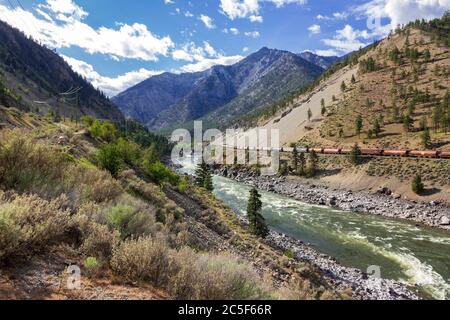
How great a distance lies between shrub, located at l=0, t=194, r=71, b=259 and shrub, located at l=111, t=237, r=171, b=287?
1.45 meters

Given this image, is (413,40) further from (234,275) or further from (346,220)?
(234,275)

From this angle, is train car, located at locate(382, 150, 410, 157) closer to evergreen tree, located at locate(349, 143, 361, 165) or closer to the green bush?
evergreen tree, located at locate(349, 143, 361, 165)

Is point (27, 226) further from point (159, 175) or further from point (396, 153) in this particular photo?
point (396, 153)

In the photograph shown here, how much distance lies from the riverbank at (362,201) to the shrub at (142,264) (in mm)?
40813

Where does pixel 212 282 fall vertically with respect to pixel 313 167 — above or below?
above

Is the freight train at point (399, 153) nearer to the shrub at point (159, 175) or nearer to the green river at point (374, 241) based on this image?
the green river at point (374, 241)

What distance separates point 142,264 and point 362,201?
1928 inches

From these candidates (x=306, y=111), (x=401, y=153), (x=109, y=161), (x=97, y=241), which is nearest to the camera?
(x=97, y=241)

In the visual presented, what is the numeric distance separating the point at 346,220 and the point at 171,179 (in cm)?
2253

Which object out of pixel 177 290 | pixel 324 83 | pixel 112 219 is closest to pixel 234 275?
pixel 177 290

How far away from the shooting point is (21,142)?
8953mm

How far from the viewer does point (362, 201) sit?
4906 cm

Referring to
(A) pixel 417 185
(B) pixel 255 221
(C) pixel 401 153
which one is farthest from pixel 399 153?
(B) pixel 255 221

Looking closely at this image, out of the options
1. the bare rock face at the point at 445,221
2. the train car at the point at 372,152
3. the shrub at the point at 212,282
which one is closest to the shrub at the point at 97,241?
the shrub at the point at 212,282
